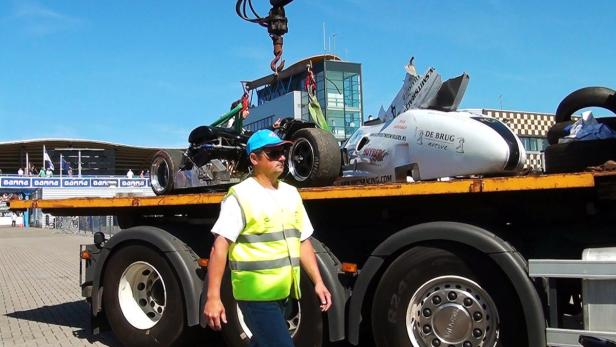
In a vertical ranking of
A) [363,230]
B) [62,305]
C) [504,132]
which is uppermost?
[504,132]

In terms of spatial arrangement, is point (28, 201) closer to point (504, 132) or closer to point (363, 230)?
point (363, 230)

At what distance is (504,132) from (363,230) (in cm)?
139

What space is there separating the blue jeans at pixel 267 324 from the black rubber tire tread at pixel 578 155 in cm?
220

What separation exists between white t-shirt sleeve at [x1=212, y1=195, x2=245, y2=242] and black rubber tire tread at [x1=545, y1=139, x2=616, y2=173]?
7.39 ft

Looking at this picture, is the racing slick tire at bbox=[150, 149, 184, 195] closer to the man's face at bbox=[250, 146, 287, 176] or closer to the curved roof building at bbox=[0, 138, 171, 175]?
the man's face at bbox=[250, 146, 287, 176]

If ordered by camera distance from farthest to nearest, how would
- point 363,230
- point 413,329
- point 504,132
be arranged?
1. point 363,230
2. point 504,132
3. point 413,329

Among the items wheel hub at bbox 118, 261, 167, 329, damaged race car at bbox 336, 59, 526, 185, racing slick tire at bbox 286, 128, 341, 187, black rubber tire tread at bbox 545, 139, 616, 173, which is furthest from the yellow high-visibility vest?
wheel hub at bbox 118, 261, 167, 329

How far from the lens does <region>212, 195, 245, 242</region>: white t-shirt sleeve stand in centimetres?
347

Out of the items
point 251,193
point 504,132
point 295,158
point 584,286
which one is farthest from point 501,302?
point 295,158

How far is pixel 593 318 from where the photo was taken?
3.77 metres

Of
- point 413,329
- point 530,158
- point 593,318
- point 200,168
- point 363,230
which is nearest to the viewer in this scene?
point 593,318

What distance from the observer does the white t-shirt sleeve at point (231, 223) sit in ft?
11.4

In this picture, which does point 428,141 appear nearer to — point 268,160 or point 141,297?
point 268,160

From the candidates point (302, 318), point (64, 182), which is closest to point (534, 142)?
point (302, 318)
